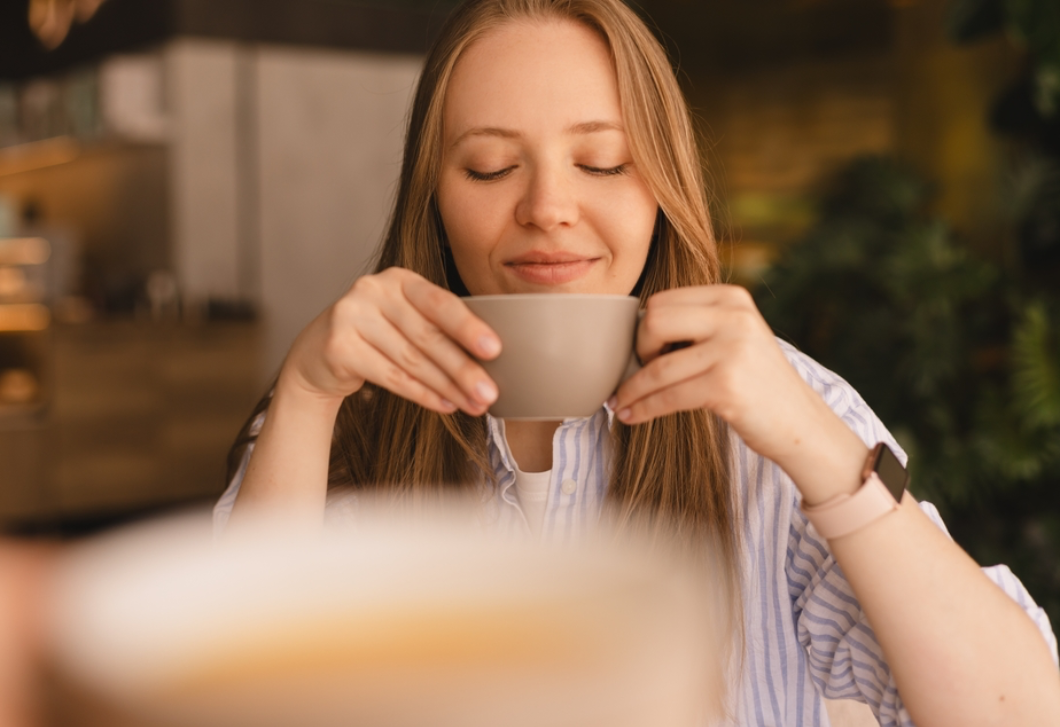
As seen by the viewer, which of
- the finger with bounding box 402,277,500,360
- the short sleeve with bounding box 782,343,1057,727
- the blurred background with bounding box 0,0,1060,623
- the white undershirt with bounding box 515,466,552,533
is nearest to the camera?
the finger with bounding box 402,277,500,360

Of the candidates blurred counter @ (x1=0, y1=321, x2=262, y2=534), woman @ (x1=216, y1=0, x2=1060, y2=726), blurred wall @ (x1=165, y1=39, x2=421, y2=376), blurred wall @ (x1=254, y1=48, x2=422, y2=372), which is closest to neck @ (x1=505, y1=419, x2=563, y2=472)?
woman @ (x1=216, y1=0, x2=1060, y2=726)

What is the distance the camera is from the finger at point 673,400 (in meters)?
0.70

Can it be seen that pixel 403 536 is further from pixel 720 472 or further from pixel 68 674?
pixel 720 472

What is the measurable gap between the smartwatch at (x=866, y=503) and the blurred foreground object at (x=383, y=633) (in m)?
0.48

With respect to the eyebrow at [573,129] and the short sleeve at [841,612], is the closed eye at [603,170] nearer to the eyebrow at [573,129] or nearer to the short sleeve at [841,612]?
the eyebrow at [573,129]

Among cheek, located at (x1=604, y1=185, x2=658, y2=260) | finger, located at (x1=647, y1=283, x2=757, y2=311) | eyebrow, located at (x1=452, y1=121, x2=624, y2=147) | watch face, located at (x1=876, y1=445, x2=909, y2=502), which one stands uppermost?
eyebrow, located at (x1=452, y1=121, x2=624, y2=147)

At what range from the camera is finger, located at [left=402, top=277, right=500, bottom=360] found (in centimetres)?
68

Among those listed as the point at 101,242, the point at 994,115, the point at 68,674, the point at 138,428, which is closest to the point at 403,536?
the point at 68,674

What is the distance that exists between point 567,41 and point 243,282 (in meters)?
4.54

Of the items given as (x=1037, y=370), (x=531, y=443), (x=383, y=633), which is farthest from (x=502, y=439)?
(x=1037, y=370)

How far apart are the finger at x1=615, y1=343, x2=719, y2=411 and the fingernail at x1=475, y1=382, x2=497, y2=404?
0.10 meters

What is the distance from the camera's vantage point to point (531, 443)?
1140 mm

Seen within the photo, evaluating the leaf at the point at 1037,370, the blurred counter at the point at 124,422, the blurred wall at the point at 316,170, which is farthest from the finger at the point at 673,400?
the blurred wall at the point at 316,170

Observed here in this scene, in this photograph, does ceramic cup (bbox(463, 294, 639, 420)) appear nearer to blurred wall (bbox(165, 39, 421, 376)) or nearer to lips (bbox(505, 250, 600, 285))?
lips (bbox(505, 250, 600, 285))
